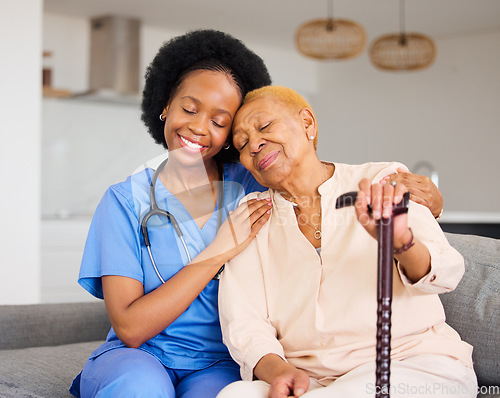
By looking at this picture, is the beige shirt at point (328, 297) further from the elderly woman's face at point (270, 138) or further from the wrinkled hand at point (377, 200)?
the wrinkled hand at point (377, 200)

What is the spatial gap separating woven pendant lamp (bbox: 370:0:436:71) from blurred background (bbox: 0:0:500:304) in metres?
0.43

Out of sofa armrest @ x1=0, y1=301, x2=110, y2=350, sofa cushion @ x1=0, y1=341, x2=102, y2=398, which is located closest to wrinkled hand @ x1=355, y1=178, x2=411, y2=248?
sofa cushion @ x1=0, y1=341, x2=102, y2=398

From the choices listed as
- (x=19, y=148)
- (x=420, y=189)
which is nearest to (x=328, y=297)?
(x=420, y=189)

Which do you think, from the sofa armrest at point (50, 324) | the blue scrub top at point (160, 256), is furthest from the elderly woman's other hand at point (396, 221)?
the sofa armrest at point (50, 324)

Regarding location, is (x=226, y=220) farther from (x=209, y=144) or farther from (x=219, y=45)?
(x=219, y=45)

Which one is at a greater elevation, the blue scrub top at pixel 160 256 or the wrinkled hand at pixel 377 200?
the wrinkled hand at pixel 377 200

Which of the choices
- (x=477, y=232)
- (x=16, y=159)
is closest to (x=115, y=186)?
(x=16, y=159)

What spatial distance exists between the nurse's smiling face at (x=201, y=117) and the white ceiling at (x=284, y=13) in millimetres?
3320

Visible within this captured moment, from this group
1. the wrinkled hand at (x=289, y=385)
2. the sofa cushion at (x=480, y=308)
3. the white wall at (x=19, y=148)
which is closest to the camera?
the wrinkled hand at (x=289, y=385)

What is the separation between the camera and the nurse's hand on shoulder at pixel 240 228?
138cm

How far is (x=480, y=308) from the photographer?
148 cm

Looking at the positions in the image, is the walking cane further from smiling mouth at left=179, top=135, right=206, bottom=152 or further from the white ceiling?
the white ceiling

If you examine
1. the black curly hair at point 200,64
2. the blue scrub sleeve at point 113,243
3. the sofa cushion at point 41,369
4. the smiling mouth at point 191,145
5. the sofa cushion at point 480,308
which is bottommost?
the sofa cushion at point 41,369

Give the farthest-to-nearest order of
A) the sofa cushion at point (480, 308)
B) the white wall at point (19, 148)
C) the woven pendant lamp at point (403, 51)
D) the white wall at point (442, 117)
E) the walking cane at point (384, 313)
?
the white wall at point (442, 117) → the woven pendant lamp at point (403, 51) → the white wall at point (19, 148) → the sofa cushion at point (480, 308) → the walking cane at point (384, 313)
